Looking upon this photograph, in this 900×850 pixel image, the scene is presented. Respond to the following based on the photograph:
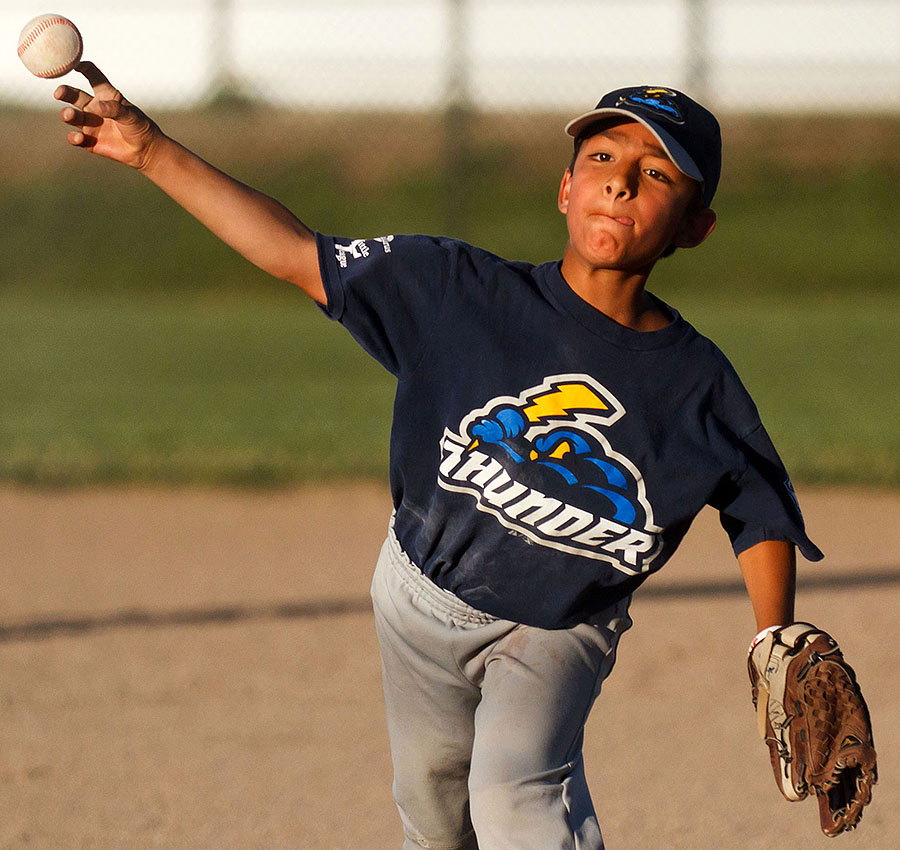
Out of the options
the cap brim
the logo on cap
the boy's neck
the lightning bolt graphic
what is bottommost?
the lightning bolt graphic

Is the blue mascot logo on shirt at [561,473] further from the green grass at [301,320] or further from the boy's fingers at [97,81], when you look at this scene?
the green grass at [301,320]

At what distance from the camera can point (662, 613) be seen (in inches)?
159

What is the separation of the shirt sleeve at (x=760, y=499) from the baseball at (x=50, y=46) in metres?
1.10

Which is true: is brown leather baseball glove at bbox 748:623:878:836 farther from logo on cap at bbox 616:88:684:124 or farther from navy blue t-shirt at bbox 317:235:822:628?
logo on cap at bbox 616:88:684:124

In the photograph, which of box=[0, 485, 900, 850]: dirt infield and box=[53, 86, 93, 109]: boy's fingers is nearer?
box=[53, 86, 93, 109]: boy's fingers

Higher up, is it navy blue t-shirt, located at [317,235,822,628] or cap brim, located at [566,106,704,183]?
cap brim, located at [566,106,704,183]

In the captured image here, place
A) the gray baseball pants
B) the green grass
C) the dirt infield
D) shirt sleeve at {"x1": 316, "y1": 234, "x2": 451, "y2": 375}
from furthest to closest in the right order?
the green grass → the dirt infield → shirt sleeve at {"x1": 316, "y1": 234, "x2": 451, "y2": 375} → the gray baseball pants

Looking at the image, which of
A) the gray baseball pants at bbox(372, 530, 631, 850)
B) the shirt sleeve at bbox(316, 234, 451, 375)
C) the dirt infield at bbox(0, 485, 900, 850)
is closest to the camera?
the gray baseball pants at bbox(372, 530, 631, 850)

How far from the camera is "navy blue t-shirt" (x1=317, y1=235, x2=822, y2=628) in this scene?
1.87 metres

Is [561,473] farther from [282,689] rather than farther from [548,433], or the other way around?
[282,689]

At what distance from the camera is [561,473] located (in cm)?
188

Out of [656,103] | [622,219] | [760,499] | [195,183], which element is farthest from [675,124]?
[195,183]

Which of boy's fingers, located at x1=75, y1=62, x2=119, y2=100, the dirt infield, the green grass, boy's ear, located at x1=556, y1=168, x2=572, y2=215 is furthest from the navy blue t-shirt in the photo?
the green grass

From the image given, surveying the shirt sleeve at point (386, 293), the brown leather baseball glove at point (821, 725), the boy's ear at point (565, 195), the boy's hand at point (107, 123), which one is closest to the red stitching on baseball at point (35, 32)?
the boy's hand at point (107, 123)
